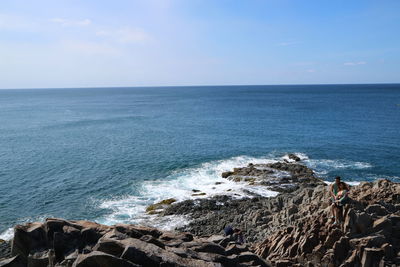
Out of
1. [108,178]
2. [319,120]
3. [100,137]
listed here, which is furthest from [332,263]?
[319,120]

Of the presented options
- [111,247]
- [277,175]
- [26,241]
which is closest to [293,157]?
[277,175]

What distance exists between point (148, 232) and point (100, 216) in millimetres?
22261

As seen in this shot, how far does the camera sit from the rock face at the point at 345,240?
18453 mm

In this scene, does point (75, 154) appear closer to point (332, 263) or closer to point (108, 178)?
point (108, 178)

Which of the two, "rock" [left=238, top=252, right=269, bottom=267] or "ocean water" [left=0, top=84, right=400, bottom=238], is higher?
"rock" [left=238, top=252, right=269, bottom=267]

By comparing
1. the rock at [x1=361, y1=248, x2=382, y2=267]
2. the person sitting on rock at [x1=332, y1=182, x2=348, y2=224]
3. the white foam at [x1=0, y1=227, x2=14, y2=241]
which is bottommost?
the white foam at [x1=0, y1=227, x2=14, y2=241]

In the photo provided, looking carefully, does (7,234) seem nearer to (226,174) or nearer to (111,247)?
(111,247)

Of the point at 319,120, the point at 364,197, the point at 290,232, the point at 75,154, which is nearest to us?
the point at 290,232

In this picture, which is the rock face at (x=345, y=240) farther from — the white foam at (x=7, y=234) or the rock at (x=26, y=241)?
the white foam at (x=7, y=234)

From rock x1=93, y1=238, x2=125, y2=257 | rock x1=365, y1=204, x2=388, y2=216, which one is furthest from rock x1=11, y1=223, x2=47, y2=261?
rock x1=365, y1=204, x2=388, y2=216

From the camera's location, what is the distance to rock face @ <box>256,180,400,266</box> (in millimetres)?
18453

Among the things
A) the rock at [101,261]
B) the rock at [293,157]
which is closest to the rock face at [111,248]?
the rock at [101,261]

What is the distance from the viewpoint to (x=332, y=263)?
739 inches

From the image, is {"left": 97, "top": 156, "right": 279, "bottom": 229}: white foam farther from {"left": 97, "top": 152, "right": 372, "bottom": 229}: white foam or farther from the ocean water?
the ocean water
